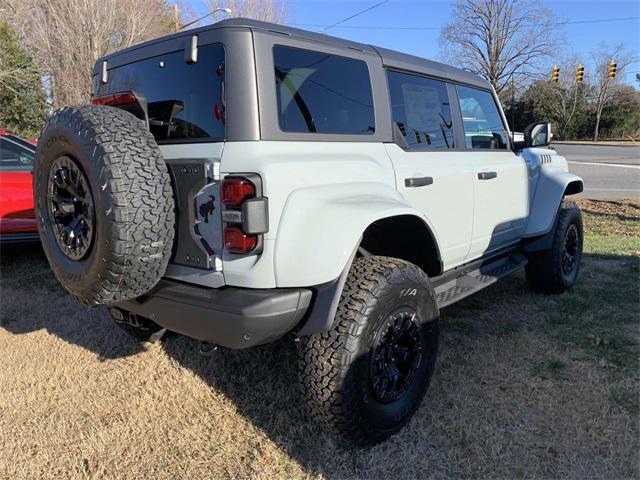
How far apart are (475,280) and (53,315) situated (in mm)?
3434

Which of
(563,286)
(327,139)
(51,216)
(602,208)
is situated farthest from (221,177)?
(602,208)

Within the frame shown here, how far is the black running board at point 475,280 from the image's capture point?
341 cm

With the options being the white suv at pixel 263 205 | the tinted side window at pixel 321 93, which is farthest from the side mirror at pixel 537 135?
the tinted side window at pixel 321 93

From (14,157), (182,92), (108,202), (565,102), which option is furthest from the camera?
(565,102)

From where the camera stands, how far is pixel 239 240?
7.23 feet

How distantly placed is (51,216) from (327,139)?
1.40 m

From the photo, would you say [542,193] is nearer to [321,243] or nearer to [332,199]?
[332,199]

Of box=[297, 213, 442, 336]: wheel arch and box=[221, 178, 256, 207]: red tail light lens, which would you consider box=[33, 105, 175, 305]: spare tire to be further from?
box=[297, 213, 442, 336]: wheel arch

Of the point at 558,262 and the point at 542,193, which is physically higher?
the point at 542,193

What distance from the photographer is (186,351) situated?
12.2 ft

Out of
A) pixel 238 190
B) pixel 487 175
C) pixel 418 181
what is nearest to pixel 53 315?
pixel 238 190

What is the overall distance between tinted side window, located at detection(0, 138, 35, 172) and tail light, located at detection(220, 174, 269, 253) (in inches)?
174

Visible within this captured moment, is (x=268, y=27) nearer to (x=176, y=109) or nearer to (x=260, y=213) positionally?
(x=176, y=109)

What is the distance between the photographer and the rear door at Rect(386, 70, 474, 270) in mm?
3021
